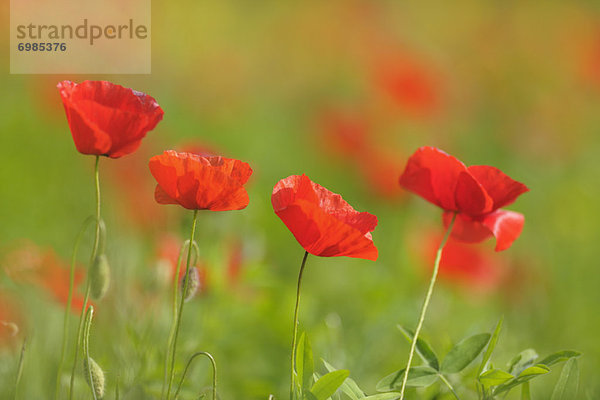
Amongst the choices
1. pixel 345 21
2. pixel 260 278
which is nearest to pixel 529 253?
pixel 260 278

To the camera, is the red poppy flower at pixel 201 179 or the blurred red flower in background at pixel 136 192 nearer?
the red poppy flower at pixel 201 179

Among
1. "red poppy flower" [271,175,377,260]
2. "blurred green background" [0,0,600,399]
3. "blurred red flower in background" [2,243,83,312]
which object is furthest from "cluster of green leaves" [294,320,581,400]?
"blurred red flower in background" [2,243,83,312]

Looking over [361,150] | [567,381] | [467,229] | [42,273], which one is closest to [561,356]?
[567,381]

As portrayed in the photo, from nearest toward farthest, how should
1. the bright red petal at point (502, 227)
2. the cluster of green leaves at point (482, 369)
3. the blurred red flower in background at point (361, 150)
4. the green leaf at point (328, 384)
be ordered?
the green leaf at point (328, 384), the cluster of green leaves at point (482, 369), the bright red petal at point (502, 227), the blurred red flower in background at point (361, 150)

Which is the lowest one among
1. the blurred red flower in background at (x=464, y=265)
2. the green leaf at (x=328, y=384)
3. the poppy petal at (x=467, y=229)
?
the blurred red flower in background at (x=464, y=265)

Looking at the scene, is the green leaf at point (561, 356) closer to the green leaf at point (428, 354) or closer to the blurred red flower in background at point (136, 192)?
the green leaf at point (428, 354)

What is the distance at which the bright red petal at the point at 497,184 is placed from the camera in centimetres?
100

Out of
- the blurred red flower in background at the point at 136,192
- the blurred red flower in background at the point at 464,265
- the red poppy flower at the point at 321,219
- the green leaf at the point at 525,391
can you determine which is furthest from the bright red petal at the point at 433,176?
the blurred red flower in background at the point at 464,265

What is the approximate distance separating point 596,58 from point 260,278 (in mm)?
3383

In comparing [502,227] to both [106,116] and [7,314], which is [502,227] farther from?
[7,314]

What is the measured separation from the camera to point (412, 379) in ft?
3.34

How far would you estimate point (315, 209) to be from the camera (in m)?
0.86

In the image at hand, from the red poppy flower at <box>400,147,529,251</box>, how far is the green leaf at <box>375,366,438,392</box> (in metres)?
0.22

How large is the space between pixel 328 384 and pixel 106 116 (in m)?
0.46
